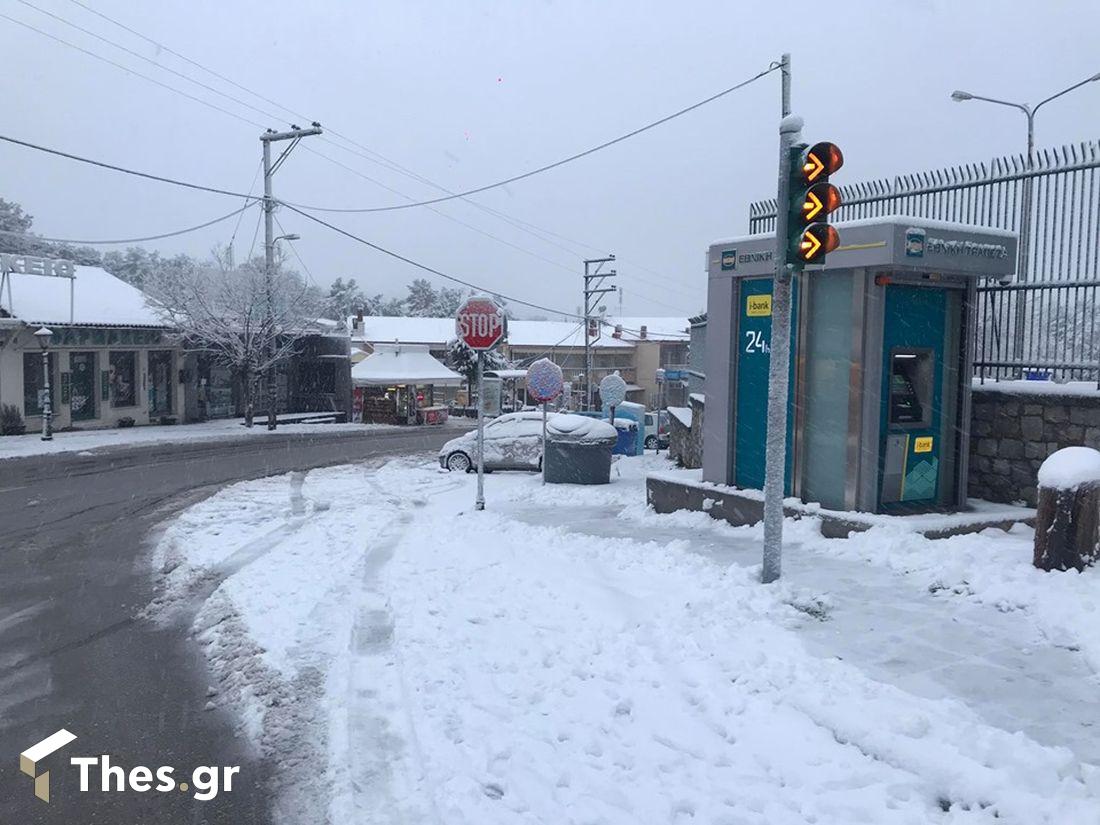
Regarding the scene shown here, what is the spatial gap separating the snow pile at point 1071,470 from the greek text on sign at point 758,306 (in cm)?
391

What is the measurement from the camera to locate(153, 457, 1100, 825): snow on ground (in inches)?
158

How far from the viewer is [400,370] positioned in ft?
148

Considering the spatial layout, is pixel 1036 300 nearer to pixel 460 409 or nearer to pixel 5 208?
pixel 460 409

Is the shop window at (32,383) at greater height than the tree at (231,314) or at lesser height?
lesser

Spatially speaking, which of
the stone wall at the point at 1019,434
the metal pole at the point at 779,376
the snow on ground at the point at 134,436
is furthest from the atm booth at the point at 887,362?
the snow on ground at the point at 134,436

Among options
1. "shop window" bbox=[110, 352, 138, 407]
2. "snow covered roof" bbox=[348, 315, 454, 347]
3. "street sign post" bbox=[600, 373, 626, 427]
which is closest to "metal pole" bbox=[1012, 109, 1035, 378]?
"street sign post" bbox=[600, 373, 626, 427]

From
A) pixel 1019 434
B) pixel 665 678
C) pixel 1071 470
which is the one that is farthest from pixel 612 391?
pixel 665 678

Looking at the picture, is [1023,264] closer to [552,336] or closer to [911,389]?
[911,389]

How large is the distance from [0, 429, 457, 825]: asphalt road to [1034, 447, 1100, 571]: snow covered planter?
589 centimetres

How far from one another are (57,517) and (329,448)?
12.3 metres

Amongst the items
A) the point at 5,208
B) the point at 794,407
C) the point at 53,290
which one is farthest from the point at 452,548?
the point at 5,208

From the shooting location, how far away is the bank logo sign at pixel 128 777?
4.41 metres

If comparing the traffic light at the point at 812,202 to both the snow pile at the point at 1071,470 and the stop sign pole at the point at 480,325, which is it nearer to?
the snow pile at the point at 1071,470

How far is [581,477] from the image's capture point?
16.1 metres
